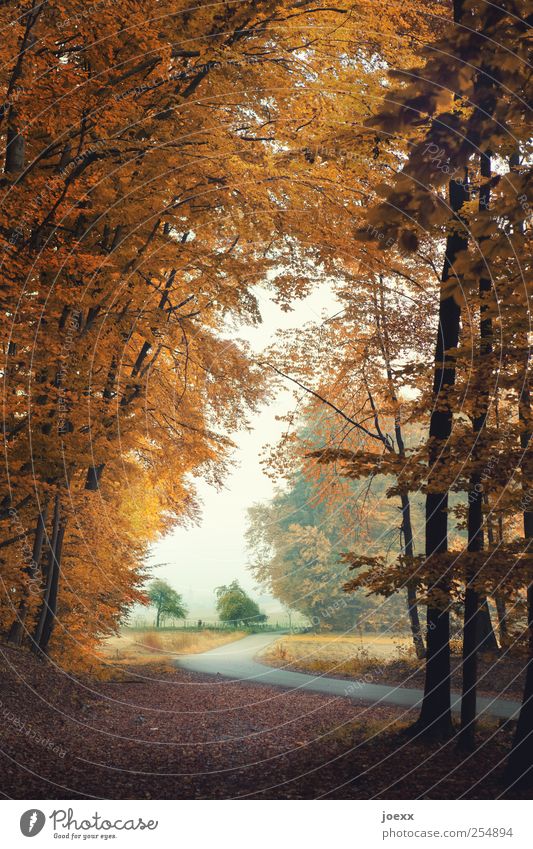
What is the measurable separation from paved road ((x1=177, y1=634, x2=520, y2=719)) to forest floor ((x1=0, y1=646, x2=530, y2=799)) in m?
1.19

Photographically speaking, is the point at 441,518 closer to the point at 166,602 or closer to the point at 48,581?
the point at 48,581

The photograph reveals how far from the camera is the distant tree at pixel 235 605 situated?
37.9m

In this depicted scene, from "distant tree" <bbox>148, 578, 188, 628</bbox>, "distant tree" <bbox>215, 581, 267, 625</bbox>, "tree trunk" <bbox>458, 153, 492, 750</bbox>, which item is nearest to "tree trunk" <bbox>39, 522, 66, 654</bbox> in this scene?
"tree trunk" <bbox>458, 153, 492, 750</bbox>

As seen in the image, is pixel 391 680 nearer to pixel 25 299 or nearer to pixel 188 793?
pixel 188 793

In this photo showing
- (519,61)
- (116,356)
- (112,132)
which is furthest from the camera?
(116,356)

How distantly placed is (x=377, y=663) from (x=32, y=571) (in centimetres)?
1180

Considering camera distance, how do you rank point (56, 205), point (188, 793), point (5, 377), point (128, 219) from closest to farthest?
point (188, 793) < point (56, 205) < point (5, 377) < point (128, 219)

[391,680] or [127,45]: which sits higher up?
[127,45]

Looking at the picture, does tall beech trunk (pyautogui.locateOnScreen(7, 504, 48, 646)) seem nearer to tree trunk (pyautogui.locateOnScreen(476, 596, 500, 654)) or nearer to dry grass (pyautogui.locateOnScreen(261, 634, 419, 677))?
dry grass (pyautogui.locateOnScreen(261, 634, 419, 677))

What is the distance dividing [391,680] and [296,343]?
9.28 metres

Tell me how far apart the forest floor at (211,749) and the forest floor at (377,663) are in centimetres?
180

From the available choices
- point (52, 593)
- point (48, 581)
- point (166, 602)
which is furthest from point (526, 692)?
point (166, 602)

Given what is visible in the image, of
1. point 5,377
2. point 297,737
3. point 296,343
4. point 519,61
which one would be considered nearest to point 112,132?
point 5,377

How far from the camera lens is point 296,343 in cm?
1814
